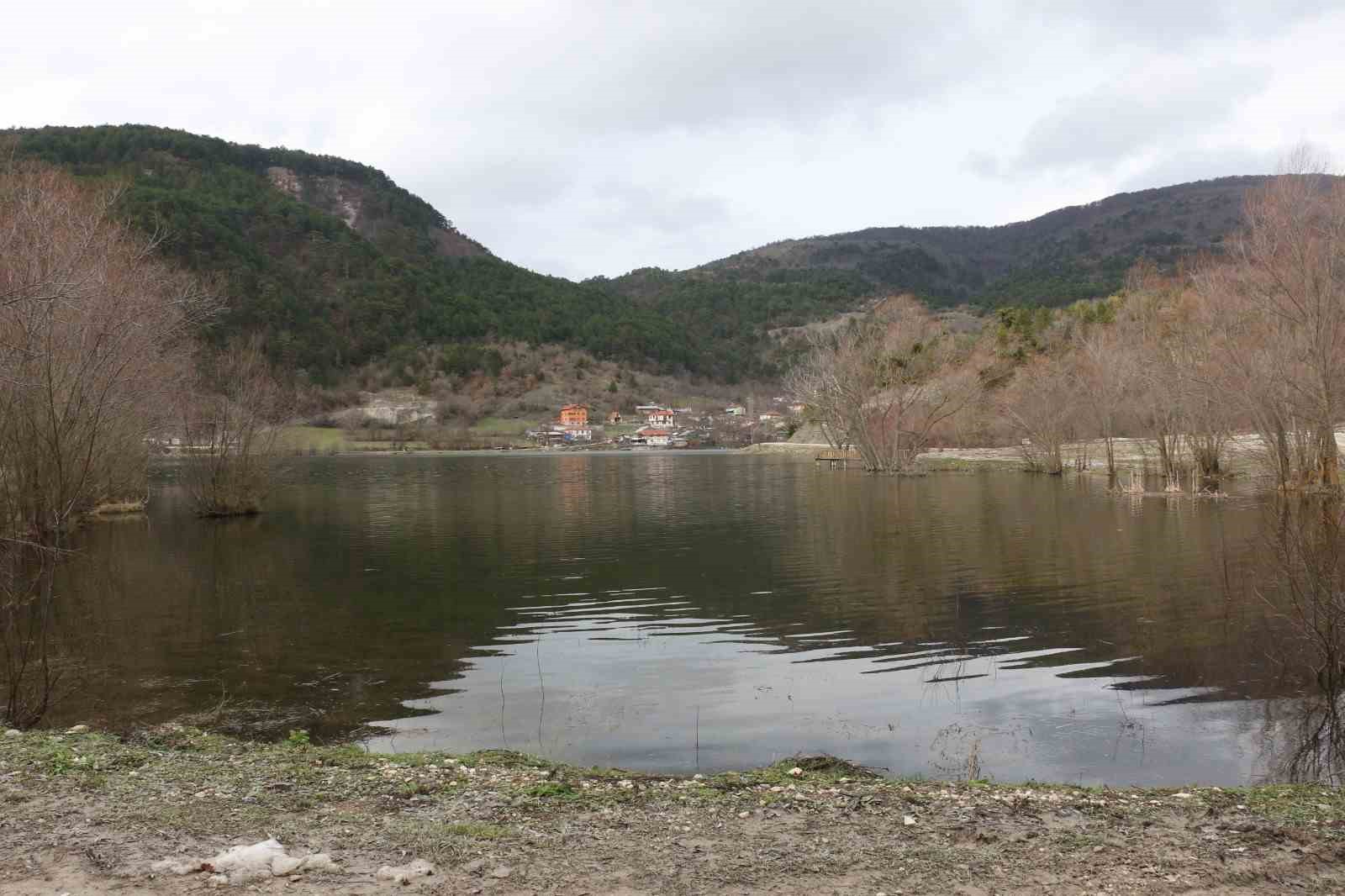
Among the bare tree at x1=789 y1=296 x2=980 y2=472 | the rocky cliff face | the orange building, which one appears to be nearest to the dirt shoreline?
the bare tree at x1=789 y1=296 x2=980 y2=472

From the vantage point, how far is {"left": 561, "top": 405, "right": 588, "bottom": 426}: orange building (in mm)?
151375

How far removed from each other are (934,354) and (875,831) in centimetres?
6220

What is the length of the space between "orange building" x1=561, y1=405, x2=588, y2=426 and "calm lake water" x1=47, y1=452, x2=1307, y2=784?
121425 millimetres

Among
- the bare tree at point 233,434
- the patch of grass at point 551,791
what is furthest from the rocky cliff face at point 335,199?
the patch of grass at point 551,791

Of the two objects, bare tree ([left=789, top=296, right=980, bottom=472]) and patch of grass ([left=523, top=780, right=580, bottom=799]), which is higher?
bare tree ([left=789, top=296, right=980, bottom=472])

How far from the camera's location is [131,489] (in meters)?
35.6

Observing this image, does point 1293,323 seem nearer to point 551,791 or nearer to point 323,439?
point 551,791

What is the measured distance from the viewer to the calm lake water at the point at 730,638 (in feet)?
30.5

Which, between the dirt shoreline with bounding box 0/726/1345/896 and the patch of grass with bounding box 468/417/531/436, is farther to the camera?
the patch of grass with bounding box 468/417/531/436

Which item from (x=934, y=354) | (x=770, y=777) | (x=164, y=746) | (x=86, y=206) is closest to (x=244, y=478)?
(x=86, y=206)

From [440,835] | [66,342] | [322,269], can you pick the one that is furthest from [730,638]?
[322,269]

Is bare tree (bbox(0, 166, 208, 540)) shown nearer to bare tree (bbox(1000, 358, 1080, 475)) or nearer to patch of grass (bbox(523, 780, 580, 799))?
patch of grass (bbox(523, 780, 580, 799))

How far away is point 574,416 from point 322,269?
1865 inches

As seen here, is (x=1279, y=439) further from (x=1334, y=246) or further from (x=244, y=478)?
(x=244, y=478)
